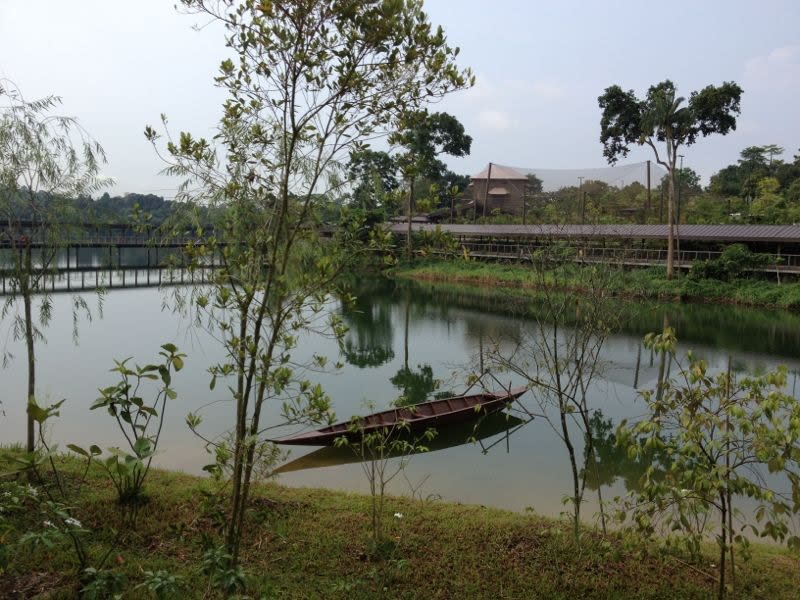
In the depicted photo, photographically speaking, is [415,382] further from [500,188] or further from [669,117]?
[500,188]

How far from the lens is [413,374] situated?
1195 centimetres

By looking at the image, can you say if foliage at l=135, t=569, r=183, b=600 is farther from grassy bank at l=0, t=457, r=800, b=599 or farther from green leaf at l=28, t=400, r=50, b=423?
grassy bank at l=0, t=457, r=800, b=599

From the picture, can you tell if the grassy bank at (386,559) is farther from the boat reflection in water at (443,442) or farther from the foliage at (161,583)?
the boat reflection in water at (443,442)

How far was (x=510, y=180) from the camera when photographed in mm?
46375

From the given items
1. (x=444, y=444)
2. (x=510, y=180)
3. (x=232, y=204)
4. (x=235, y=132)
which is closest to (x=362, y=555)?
(x=232, y=204)

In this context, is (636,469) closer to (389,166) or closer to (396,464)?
(396,464)

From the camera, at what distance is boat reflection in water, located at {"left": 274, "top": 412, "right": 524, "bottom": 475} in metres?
7.29

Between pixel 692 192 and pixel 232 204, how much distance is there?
42.1 meters

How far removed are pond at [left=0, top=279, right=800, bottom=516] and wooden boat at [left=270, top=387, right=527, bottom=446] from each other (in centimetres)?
22

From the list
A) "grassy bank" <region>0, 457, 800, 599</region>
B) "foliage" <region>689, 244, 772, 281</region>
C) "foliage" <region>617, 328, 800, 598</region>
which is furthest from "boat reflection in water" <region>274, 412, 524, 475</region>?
"foliage" <region>689, 244, 772, 281</region>

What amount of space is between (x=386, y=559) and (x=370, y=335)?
12.0 m

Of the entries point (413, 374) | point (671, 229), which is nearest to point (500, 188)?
point (671, 229)

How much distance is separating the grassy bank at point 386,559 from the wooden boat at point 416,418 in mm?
1619

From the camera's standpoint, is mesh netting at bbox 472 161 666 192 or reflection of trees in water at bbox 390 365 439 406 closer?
reflection of trees in water at bbox 390 365 439 406
